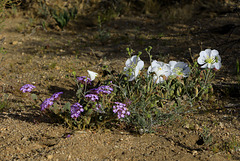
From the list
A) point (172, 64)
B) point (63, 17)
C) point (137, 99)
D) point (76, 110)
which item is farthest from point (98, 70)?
point (63, 17)

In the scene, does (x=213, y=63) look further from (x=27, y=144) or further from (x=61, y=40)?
(x=61, y=40)

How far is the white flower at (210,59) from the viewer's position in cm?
320

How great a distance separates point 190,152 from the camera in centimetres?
256

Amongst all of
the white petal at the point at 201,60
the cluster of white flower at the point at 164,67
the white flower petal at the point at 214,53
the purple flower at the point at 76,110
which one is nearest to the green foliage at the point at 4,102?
the purple flower at the point at 76,110

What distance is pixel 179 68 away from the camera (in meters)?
3.25

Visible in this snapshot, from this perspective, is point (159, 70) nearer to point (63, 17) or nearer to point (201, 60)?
point (201, 60)

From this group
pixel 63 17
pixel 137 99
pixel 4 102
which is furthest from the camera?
pixel 63 17

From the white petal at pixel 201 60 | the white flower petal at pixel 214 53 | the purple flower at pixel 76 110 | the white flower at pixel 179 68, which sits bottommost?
the purple flower at pixel 76 110

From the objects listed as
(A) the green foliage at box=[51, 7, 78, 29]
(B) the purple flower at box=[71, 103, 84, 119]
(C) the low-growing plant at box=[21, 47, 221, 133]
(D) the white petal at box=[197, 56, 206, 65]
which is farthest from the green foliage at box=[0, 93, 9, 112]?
(A) the green foliage at box=[51, 7, 78, 29]

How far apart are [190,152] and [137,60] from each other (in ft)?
3.48

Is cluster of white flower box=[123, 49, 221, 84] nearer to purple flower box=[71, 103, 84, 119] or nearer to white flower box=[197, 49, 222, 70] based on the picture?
white flower box=[197, 49, 222, 70]

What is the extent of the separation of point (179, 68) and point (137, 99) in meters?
0.72

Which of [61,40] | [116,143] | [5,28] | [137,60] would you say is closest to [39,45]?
[61,40]

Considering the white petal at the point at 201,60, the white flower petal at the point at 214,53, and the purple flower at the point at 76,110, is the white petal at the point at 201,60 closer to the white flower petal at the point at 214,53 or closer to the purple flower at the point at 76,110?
the white flower petal at the point at 214,53
